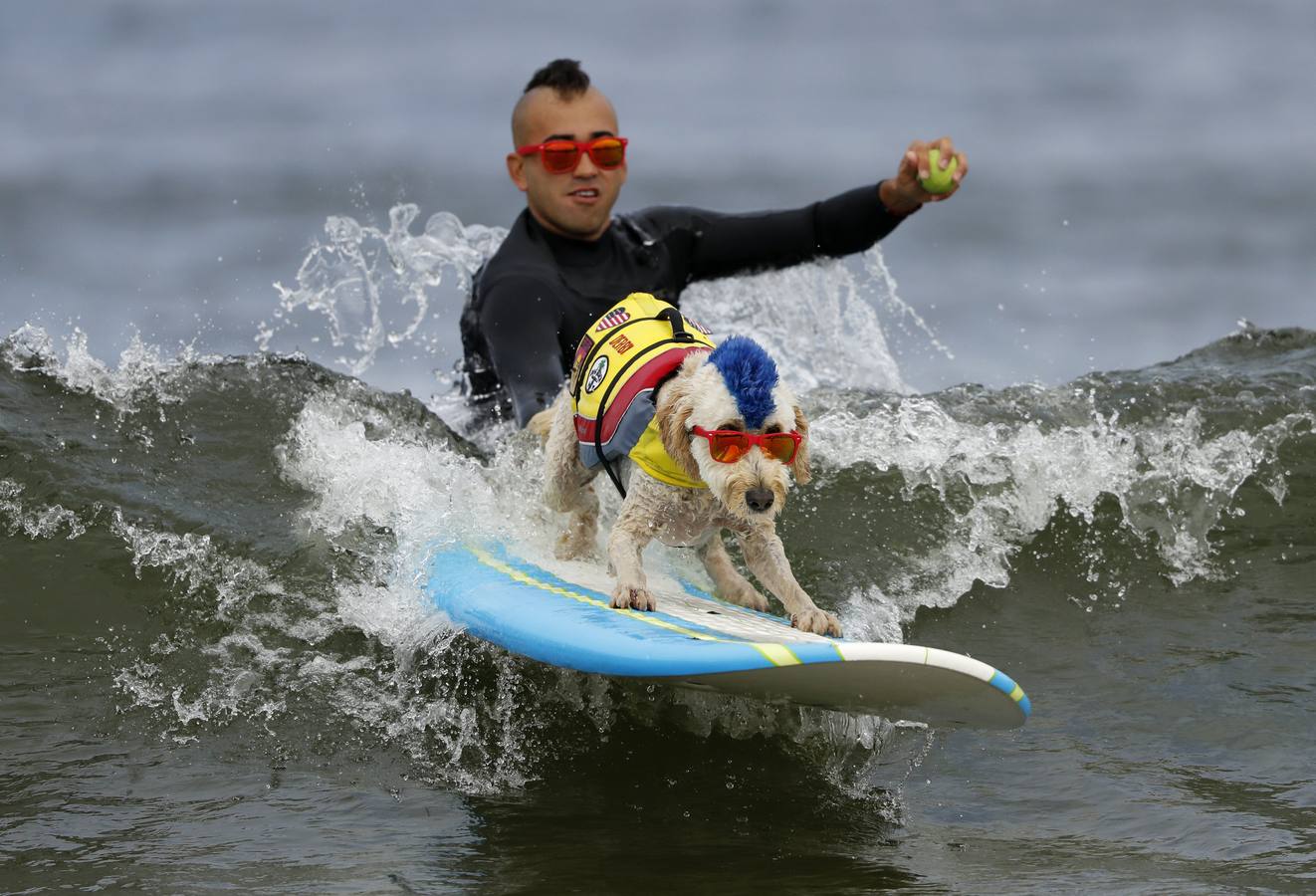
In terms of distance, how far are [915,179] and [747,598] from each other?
2.19 meters

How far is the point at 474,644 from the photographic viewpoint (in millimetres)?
4500

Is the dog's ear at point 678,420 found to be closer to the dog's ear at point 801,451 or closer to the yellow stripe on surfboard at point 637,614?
the dog's ear at point 801,451

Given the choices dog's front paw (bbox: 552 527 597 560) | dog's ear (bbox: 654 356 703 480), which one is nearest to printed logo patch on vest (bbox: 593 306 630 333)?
dog's ear (bbox: 654 356 703 480)

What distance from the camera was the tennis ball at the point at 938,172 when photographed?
5.34 metres

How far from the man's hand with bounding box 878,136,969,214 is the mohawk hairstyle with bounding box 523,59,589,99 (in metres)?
1.26

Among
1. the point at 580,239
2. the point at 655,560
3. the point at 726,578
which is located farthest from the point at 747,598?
the point at 580,239

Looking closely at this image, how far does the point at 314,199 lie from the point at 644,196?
3.24 metres

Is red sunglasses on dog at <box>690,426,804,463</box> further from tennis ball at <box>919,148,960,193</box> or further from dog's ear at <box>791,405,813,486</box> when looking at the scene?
tennis ball at <box>919,148,960,193</box>

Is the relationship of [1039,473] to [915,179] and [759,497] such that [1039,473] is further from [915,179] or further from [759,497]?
[759,497]

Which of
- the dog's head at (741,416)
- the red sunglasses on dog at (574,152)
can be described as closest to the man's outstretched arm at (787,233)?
the red sunglasses on dog at (574,152)

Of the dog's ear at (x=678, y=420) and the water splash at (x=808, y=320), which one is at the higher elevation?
the water splash at (x=808, y=320)

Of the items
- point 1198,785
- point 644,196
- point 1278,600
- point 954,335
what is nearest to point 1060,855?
point 1198,785

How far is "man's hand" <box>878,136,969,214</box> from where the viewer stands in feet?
17.5

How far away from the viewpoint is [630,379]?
3.80 meters
